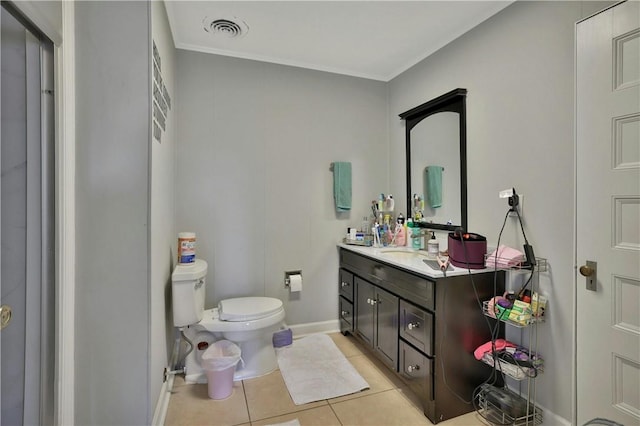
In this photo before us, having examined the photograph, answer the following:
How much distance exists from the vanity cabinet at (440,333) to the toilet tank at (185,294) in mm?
1285

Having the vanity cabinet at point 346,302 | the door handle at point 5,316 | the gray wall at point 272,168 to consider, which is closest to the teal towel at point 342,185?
the gray wall at point 272,168

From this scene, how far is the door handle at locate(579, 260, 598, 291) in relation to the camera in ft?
4.63

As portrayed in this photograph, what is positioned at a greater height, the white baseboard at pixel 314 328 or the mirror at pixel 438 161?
the mirror at pixel 438 161

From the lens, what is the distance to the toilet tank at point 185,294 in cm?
191

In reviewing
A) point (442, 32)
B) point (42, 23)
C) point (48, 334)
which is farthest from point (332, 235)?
point (42, 23)

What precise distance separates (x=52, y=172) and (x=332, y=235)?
81.8 inches

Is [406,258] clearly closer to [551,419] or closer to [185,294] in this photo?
[551,419]

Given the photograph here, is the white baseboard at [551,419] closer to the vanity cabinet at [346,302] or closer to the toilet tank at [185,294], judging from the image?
the vanity cabinet at [346,302]

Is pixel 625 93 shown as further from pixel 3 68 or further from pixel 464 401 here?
pixel 3 68

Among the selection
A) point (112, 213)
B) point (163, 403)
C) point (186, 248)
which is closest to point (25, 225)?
point (112, 213)

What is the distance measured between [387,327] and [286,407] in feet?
2.67

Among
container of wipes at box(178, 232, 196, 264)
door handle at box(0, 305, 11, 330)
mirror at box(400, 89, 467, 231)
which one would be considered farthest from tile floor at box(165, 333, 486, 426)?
mirror at box(400, 89, 467, 231)

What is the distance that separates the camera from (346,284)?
2.72 metres

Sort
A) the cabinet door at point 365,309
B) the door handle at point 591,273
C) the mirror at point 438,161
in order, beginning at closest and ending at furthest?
1. the door handle at point 591,273
2. the mirror at point 438,161
3. the cabinet door at point 365,309
